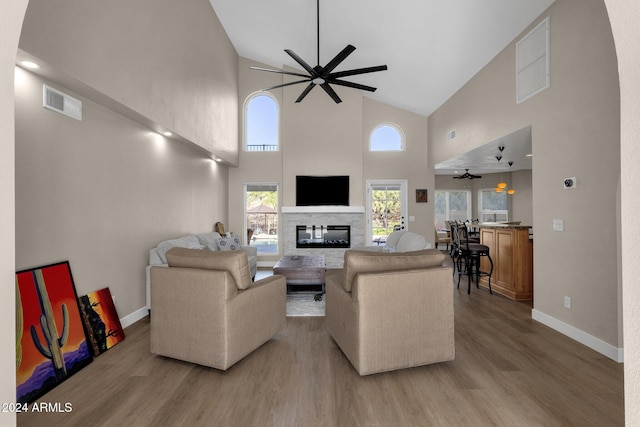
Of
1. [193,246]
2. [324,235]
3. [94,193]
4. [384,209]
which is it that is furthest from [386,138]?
[94,193]

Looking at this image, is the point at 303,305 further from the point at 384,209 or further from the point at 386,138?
the point at 386,138

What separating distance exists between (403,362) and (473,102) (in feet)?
14.8

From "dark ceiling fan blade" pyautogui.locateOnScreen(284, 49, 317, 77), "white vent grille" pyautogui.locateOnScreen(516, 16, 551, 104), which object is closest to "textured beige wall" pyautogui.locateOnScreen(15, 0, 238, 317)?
"dark ceiling fan blade" pyautogui.locateOnScreen(284, 49, 317, 77)

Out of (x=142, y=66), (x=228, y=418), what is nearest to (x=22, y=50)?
(x=142, y=66)

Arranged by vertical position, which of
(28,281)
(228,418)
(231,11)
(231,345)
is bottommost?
(228,418)

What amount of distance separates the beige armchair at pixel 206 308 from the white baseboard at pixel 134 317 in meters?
1.12

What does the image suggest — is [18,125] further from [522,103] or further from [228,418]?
[522,103]

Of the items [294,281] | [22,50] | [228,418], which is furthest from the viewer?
[294,281]

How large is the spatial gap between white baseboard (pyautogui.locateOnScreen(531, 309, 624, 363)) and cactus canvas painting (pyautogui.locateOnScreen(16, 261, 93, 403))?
14.8 ft

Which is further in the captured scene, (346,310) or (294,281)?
(294,281)

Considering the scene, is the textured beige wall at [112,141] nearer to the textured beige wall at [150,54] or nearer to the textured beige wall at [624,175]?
the textured beige wall at [150,54]

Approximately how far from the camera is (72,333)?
2500 mm

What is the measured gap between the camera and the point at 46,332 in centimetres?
229

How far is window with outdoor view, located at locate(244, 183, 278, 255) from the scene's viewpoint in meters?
7.43
